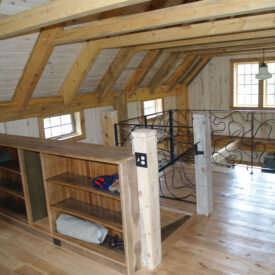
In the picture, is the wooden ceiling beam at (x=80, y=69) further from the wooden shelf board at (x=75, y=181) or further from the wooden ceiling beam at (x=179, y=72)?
the wooden ceiling beam at (x=179, y=72)

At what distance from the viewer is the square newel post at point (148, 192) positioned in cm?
221

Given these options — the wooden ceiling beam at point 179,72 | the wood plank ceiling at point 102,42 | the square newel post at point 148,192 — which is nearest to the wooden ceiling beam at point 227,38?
the wood plank ceiling at point 102,42

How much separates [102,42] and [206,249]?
11.3ft

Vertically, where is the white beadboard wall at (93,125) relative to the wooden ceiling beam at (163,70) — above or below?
below

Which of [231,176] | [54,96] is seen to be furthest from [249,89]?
[54,96]

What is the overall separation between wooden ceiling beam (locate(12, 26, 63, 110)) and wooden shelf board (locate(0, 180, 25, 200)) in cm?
159

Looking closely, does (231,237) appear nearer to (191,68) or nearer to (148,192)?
(148,192)

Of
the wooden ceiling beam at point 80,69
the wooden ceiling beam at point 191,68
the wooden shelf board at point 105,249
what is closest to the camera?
the wooden shelf board at point 105,249

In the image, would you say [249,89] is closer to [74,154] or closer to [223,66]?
[223,66]

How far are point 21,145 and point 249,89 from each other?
7.15 metres

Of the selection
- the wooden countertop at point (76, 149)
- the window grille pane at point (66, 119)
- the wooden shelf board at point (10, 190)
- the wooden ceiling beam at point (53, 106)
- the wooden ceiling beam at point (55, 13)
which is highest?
the wooden ceiling beam at point (55, 13)

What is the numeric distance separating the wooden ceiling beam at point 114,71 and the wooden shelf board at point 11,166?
2.99 m

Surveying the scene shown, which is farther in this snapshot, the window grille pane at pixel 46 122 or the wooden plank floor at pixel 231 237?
the window grille pane at pixel 46 122

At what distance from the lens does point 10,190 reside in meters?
3.31
